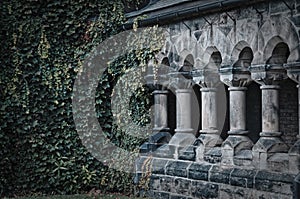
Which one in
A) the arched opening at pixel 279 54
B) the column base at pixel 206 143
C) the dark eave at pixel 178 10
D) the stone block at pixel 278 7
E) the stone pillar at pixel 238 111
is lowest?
the column base at pixel 206 143

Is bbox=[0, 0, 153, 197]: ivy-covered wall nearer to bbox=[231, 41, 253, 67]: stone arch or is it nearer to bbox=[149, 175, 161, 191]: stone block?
bbox=[149, 175, 161, 191]: stone block

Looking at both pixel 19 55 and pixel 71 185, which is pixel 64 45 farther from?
pixel 71 185

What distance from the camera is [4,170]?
1118cm

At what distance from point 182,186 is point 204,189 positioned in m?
0.61

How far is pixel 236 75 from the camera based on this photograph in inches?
357

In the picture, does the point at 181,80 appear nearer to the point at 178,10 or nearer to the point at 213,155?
the point at 178,10

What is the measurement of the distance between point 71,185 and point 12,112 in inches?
66.8

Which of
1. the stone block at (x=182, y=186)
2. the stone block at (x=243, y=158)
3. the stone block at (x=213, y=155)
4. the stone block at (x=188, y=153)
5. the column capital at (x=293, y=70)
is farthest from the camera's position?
the stone block at (x=188, y=153)

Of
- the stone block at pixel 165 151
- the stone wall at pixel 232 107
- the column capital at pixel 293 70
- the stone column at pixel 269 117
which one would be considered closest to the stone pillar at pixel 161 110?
the stone wall at pixel 232 107

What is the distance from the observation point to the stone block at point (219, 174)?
9.08 m

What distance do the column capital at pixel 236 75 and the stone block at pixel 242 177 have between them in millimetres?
1252

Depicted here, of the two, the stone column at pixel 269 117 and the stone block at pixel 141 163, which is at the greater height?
the stone column at pixel 269 117

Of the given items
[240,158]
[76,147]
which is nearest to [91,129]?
[76,147]

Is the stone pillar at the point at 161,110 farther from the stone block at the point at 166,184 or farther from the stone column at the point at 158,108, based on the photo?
the stone block at the point at 166,184
